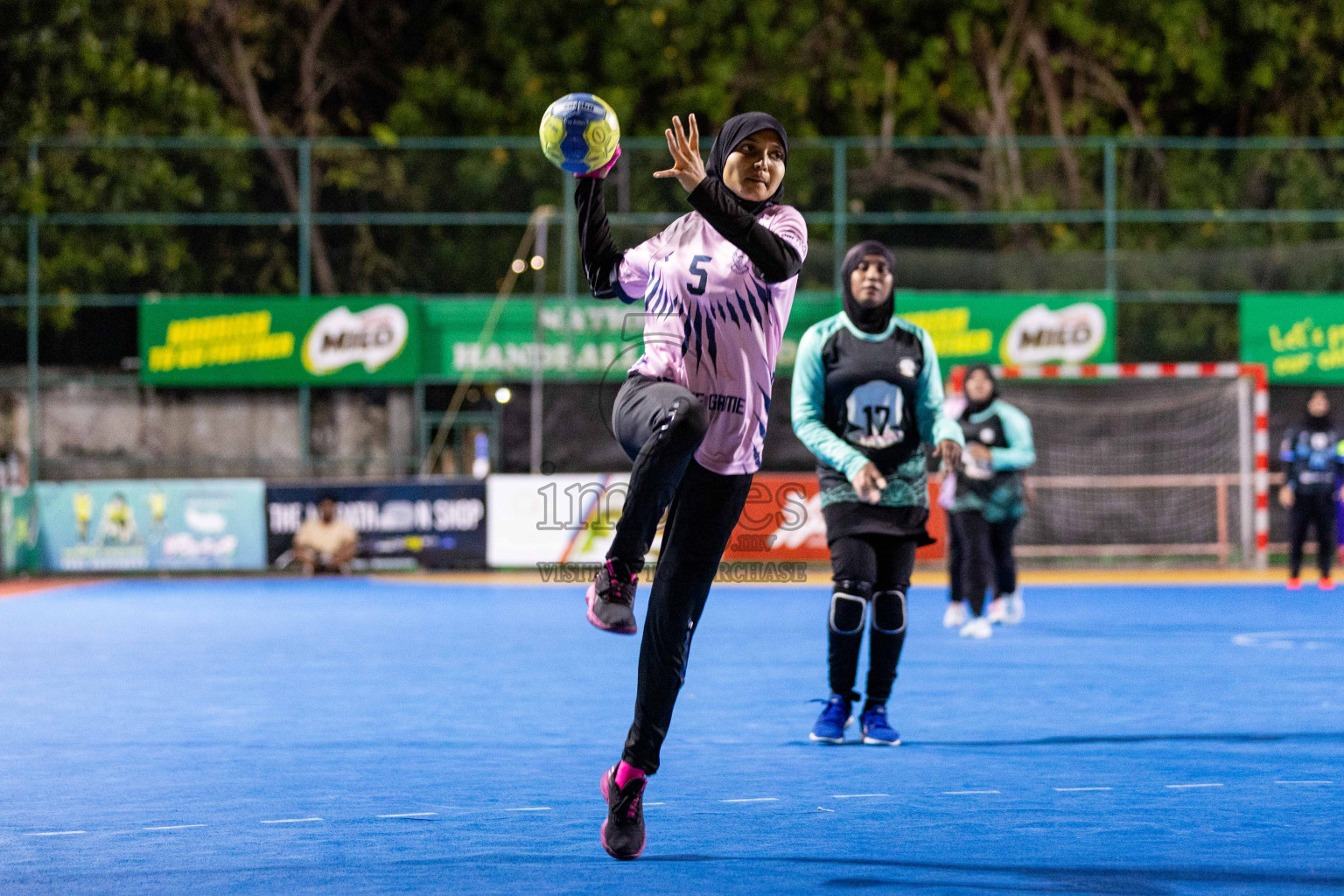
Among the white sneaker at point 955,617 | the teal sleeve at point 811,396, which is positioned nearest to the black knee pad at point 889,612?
the teal sleeve at point 811,396

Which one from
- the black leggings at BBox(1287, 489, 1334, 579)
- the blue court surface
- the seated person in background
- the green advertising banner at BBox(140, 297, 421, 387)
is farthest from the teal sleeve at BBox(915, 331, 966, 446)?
the green advertising banner at BBox(140, 297, 421, 387)

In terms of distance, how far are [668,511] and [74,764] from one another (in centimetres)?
302

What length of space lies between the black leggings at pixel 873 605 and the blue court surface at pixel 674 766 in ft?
1.08

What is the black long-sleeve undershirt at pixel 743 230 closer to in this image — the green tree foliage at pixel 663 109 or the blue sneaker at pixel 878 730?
the blue sneaker at pixel 878 730

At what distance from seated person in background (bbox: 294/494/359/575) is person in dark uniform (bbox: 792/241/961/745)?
13.6 m

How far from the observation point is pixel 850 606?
706 cm

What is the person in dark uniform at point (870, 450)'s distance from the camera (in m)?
7.07

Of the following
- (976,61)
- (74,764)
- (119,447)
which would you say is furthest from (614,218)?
(74,764)

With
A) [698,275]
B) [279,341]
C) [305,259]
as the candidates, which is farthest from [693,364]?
[305,259]

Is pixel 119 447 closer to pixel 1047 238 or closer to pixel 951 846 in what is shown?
pixel 1047 238

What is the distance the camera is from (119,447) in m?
23.5

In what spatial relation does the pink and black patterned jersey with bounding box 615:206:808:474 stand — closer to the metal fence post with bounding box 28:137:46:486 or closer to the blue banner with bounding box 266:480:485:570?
the blue banner with bounding box 266:480:485:570

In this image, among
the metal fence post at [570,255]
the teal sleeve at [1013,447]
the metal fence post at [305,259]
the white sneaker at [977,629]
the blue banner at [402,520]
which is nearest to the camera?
the white sneaker at [977,629]

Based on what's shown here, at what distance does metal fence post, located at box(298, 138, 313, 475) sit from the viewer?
76.5 feet
